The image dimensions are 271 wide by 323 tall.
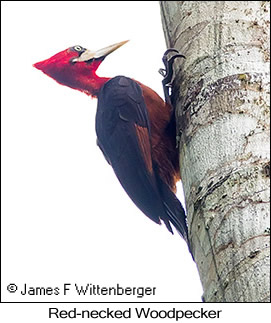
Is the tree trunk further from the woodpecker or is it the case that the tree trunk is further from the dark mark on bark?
the woodpecker

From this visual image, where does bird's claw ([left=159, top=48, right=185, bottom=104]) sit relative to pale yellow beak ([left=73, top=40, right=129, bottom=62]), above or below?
below

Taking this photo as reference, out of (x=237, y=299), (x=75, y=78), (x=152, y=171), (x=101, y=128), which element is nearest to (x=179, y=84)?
(x=152, y=171)

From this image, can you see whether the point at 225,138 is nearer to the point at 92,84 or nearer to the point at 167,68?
the point at 167,68

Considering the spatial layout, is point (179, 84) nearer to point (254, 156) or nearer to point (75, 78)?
point (254, 156)

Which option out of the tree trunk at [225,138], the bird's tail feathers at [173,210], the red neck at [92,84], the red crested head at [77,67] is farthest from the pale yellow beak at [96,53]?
the tree trunk at [225,138]

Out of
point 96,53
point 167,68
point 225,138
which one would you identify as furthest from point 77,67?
point 225,138

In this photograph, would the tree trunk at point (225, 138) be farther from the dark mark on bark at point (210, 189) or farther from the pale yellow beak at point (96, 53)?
the pale yellow beak at point (96, 53)

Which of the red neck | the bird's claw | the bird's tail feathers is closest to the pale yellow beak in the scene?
the red neck

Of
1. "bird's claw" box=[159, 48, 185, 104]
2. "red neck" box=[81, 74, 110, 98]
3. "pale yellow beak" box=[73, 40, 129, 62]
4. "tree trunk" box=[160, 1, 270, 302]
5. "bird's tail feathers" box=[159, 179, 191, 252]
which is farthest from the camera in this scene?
"pale yellow beak" box=[73, 40, 129, 62]
